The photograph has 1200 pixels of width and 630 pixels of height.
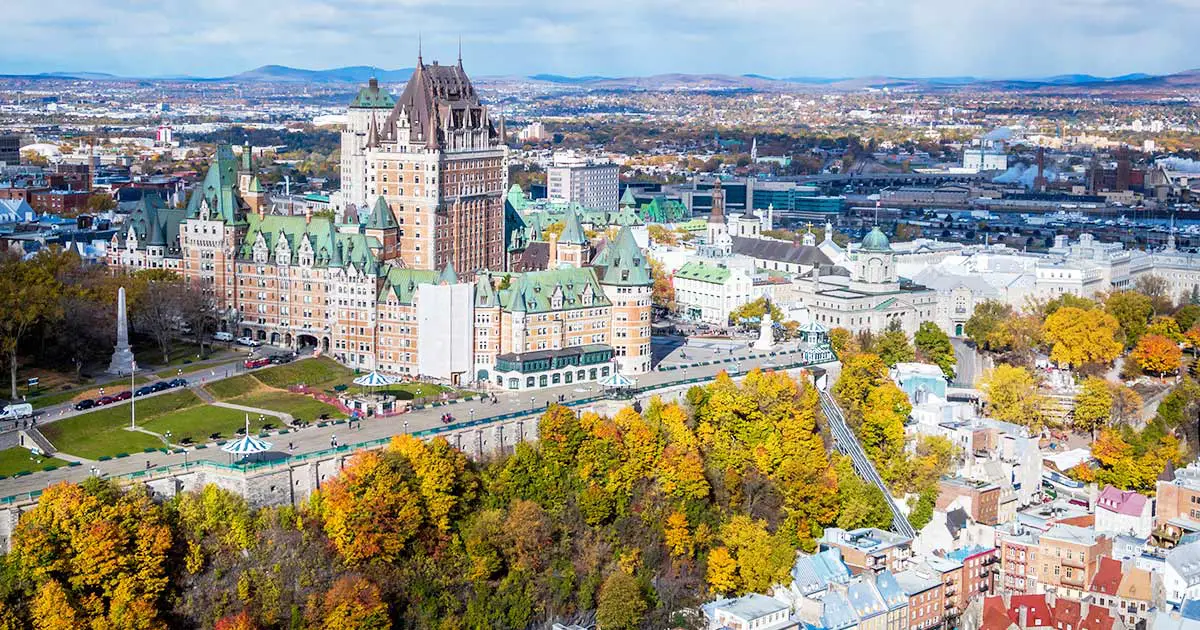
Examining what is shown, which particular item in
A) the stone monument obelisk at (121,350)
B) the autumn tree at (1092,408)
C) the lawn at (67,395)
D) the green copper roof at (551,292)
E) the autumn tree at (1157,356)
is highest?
the green copper roof at (551,292)

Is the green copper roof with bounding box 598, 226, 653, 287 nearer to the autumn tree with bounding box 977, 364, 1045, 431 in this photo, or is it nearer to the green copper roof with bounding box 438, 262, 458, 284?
the green copper roof with bounding box 438, 262, 458, 284

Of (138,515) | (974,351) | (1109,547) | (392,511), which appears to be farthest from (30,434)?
(974,351)

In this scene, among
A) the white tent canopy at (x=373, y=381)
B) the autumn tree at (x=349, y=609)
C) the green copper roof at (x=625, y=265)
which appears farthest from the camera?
the green copper roof at (x=625, y=265)

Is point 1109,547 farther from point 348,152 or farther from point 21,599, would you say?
point 348,152

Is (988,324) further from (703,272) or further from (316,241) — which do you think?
(316,241)

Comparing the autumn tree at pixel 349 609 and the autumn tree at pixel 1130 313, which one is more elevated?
the autumn tree at pixel 1130 313

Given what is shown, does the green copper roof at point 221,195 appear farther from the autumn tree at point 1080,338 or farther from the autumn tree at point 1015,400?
the autumn tree at point 1080,338

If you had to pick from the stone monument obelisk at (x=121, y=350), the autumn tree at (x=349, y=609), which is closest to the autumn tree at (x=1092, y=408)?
the autumn tree at (x=349, y=609)

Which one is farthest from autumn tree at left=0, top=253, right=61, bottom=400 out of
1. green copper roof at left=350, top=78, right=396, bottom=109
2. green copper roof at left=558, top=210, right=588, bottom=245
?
green copper roof at left=350, top=78, right=396, bottom=109
